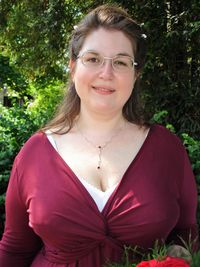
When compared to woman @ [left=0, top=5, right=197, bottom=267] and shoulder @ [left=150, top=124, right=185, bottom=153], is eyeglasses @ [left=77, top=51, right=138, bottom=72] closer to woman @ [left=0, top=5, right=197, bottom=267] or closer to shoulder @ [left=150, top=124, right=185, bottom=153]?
A: woman @ [left=0, top=5, right=197, bottom=267]

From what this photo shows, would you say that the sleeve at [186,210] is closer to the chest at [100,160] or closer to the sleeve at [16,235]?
the chest at [100,160]

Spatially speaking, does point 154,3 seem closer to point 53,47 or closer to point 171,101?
point 171,101

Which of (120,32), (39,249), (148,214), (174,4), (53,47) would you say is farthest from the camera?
(53,47)

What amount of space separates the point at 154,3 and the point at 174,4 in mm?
242

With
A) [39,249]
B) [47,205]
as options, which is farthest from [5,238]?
[47,205]

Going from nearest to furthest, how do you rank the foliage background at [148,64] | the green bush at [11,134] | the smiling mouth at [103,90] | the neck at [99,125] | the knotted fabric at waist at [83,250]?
1. the knotted fabric at waist at [83,250]
2. the smiling mouth at [103,90]
3. the neck at [99,125]
4. the green bush at [11,134]
5. the foliage background at [148,64]

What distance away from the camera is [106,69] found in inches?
72.8

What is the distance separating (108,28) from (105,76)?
0.73ft

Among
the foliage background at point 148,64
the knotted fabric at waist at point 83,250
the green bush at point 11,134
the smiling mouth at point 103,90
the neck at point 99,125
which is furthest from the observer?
the foliage background at point 148,64

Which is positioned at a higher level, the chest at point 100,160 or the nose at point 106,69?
the nose at point 106,69

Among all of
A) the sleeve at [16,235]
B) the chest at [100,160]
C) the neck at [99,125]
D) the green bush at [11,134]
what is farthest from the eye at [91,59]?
the green bush at [11,134]

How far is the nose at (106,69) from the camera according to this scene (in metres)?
1.85

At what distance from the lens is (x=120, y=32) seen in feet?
6.31

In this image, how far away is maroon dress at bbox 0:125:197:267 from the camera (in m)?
1.78
